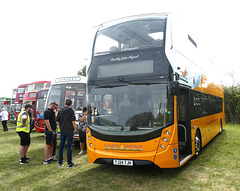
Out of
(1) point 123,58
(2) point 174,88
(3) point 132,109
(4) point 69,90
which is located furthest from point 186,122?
(4) point 69,90

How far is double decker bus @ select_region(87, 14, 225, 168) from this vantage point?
5.36 m

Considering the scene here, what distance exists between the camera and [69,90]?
11.5m

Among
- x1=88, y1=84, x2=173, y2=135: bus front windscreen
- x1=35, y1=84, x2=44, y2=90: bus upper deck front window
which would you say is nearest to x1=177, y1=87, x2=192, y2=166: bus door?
x1=88, y1=84, x2=173, y2=135: bus front windscreen

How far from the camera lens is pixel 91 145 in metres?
6.00

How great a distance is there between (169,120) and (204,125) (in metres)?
3.73

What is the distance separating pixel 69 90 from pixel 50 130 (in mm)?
4510

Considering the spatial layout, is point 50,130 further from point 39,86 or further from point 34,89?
point 34,89

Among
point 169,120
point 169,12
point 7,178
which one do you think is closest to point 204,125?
point 169,120

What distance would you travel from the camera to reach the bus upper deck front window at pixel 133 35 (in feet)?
19.2

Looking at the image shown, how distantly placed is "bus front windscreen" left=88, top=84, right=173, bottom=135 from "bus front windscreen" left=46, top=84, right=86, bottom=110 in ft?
17.7

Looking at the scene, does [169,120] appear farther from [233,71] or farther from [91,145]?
[233,71]

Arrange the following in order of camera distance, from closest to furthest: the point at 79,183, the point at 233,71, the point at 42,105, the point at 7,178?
the point at 79,183, the point at 7,178, the point at 42,105, the point at 233,71

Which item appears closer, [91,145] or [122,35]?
[91,145]

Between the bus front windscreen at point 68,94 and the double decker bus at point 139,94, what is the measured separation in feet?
16.5
